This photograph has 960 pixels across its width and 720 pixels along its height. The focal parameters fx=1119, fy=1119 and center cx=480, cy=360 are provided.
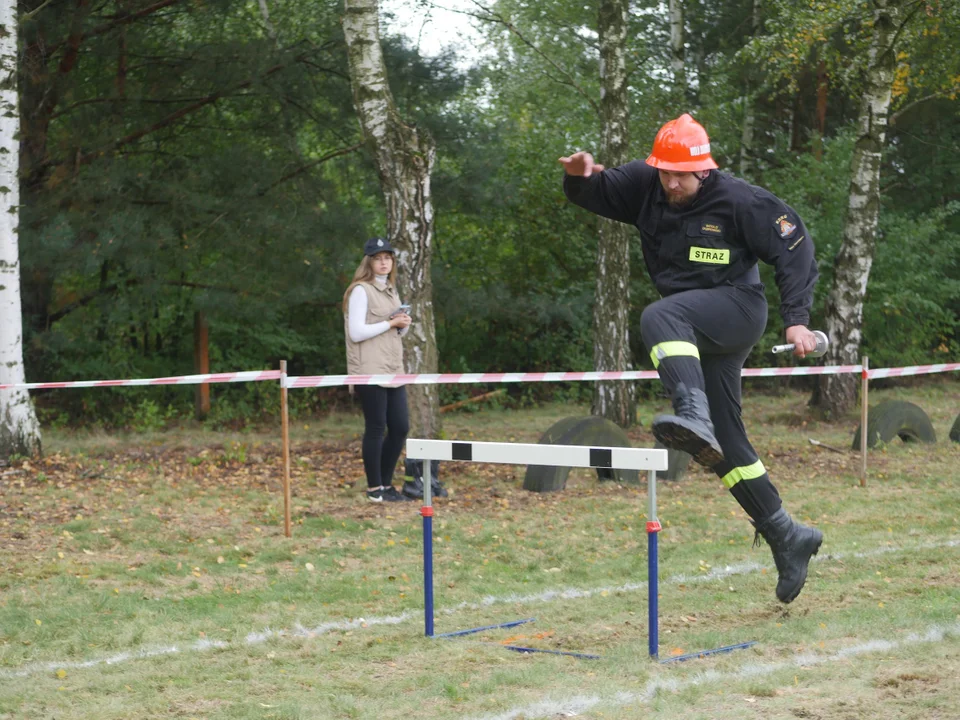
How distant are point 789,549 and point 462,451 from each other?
1.69m

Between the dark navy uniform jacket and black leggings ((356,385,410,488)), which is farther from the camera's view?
black leggings ((356,385,410,488))

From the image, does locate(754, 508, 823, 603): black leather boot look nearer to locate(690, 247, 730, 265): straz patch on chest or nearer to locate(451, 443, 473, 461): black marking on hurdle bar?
locate(690, 247, 730, 265): straz patch on chest

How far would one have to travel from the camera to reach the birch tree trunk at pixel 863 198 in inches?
547

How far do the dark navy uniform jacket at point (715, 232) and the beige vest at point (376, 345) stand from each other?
11.6 feet

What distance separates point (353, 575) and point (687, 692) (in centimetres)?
291

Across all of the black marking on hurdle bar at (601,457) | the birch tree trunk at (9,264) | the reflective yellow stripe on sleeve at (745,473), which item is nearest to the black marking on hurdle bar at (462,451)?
the black marking on hurdle bar at (601,457)

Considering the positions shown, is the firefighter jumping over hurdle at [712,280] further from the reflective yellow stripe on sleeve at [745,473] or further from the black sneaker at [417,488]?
the black sneaker at [417,488]

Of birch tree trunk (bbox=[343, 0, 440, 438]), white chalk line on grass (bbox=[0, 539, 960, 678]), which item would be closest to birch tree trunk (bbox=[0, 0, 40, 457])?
birch tree trunk (bbox=[343, 0, 440, 438])

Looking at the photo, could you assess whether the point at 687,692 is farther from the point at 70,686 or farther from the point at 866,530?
the point at 866,530

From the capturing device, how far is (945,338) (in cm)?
2144

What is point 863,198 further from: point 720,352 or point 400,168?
point 720,352

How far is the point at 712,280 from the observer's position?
509cm

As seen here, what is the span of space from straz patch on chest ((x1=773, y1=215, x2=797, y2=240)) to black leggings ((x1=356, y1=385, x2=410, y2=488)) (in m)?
4.25

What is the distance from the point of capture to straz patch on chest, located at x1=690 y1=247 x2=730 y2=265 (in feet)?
16.5
